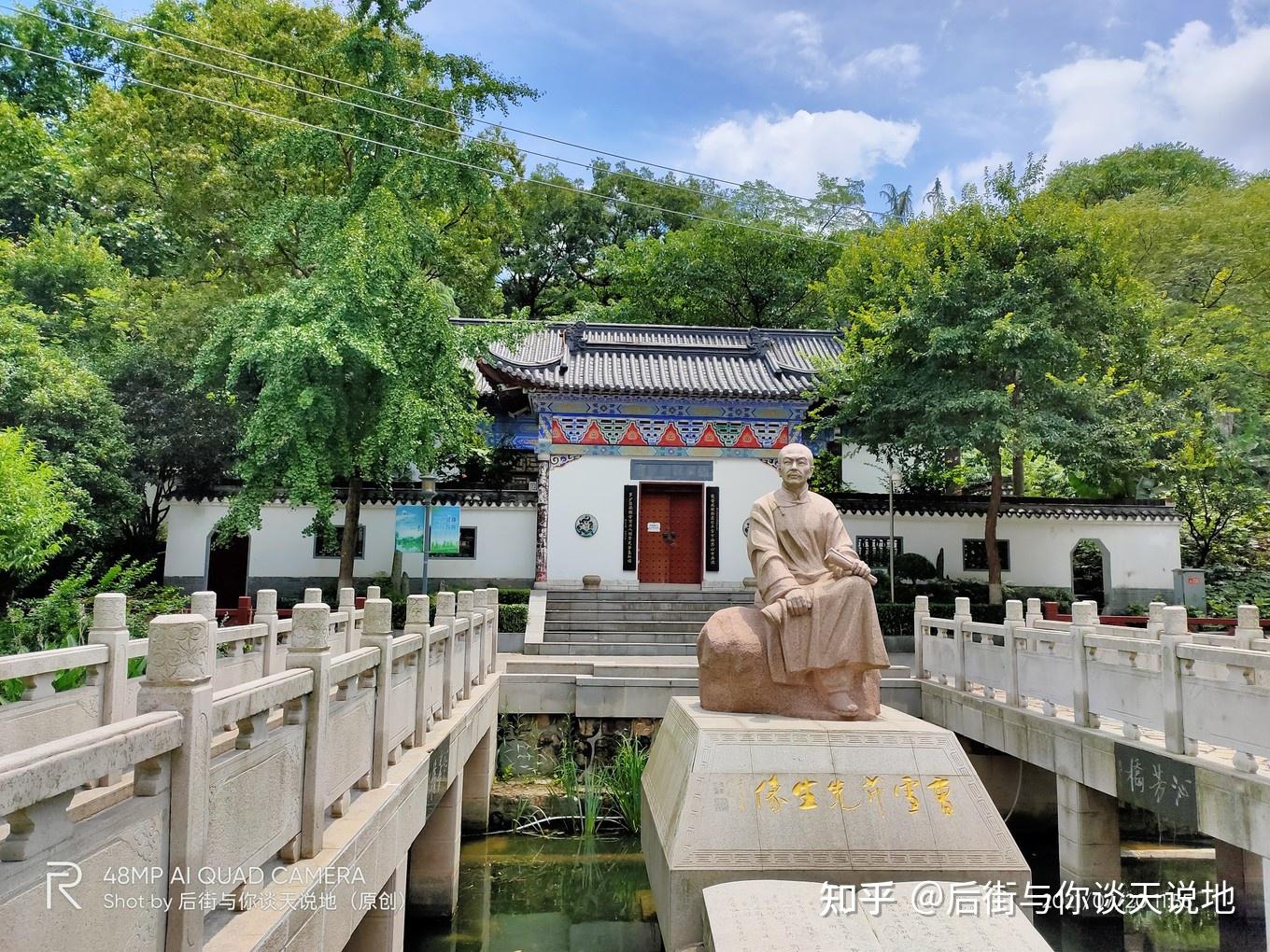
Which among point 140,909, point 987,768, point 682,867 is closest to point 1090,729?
point 987,768

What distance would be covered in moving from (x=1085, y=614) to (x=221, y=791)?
825 cm

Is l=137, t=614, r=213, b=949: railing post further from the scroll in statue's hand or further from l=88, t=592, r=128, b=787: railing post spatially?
the scroll in statue's hand

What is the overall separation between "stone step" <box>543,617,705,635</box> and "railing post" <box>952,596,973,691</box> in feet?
17.5

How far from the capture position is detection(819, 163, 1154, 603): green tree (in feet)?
44.9

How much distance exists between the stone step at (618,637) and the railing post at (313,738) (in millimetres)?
10604

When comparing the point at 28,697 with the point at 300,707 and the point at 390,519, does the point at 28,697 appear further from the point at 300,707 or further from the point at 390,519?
the point at 390,519

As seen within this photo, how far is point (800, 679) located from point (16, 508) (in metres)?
8.88

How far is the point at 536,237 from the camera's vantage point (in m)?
33.3

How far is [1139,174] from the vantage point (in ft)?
93.6

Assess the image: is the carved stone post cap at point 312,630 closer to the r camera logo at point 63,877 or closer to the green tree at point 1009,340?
the r camera logo at point 63,877

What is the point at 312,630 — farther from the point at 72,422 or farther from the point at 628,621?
the point at 72,422

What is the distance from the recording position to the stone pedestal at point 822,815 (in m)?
5.32

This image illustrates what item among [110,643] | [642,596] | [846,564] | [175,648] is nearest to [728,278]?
[642,596]

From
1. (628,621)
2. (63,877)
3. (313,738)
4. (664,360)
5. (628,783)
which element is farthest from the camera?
(664,360)
